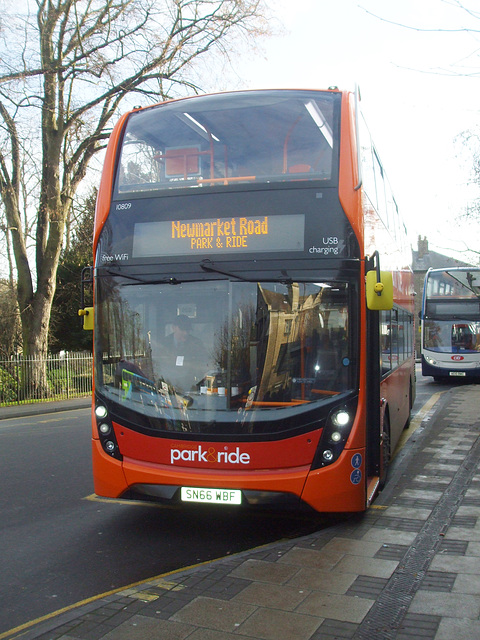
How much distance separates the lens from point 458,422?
12695 millimetres

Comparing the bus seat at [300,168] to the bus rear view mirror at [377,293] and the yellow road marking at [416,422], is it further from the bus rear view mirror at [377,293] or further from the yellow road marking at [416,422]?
the yellow road marking at [416,422]

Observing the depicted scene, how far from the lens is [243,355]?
5.88m

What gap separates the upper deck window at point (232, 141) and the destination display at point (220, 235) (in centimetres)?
39

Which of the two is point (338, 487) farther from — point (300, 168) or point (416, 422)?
point (416, 422)

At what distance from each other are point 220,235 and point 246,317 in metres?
0.79

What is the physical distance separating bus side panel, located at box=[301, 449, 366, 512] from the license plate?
0.57 m

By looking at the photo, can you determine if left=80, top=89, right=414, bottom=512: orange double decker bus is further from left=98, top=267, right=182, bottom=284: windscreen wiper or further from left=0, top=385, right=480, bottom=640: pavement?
left=0, top=385, right=480, bottom=640: pavement

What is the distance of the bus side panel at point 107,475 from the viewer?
604 cm

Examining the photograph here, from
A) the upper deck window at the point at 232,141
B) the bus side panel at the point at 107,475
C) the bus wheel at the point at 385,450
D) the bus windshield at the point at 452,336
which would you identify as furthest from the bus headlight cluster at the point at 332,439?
the bus windshield at the point at 452,336

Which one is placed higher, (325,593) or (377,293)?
(377,293)

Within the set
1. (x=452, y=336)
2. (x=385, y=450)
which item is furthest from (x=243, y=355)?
(x=452, y=336)

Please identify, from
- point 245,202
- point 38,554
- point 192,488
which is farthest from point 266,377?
point 38,554

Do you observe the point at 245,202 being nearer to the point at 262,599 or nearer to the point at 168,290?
the point at 168,290

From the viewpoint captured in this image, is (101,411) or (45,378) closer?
(101,411)
